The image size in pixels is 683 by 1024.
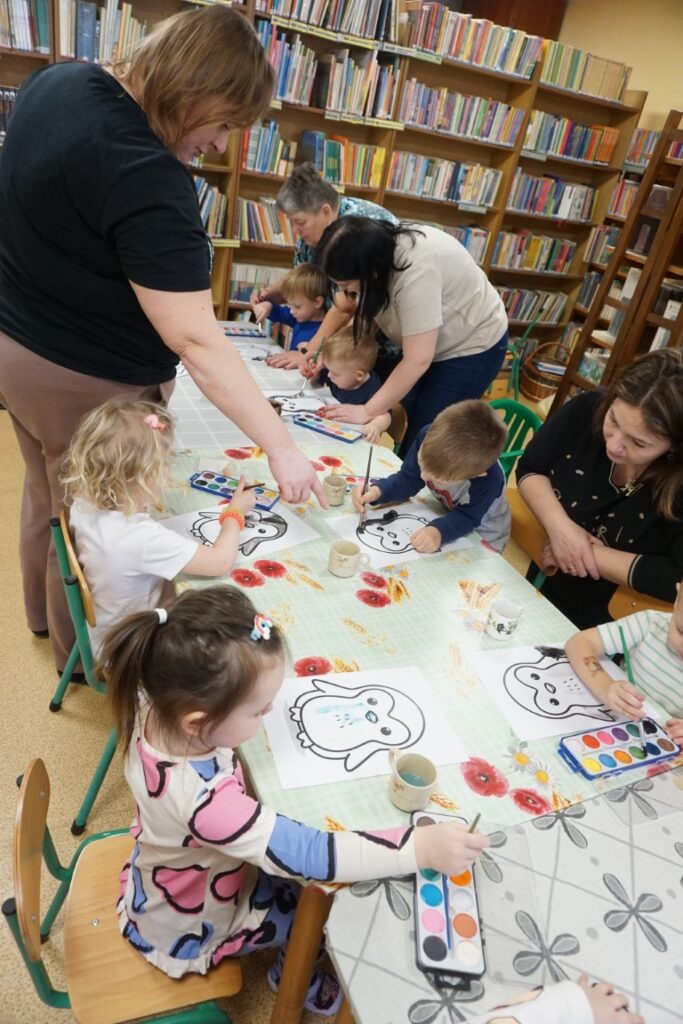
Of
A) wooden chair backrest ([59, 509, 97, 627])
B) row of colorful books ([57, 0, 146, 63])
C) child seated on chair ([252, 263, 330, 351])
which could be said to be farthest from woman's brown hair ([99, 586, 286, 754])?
row of colorful books ([57, 0, 146, 63])

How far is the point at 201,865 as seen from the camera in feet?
3.18

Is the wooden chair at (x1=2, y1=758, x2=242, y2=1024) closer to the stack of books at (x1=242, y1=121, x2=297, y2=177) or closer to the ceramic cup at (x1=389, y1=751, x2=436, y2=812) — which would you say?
the ceramic cup at (x1=389, y1=751, x2=436, y2=812)

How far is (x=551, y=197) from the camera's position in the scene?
16.2 ft

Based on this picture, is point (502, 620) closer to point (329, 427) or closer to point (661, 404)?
point (661, 404)

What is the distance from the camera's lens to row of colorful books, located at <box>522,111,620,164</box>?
4602 mm

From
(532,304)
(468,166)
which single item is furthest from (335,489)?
(532,304)

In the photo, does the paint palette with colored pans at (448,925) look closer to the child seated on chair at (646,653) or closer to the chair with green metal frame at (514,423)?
the child seated on chair at (646,653)

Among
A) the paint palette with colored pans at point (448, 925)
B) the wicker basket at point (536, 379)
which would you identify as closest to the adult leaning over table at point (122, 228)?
the paint palette with colored pans at point (448, 925)

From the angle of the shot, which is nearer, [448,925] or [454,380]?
[448,925]

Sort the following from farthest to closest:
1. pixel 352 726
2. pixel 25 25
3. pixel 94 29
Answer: pixel 94 29 < pixel 25 25 < pixel 352 726

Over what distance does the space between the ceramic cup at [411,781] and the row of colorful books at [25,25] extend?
12.1 feet

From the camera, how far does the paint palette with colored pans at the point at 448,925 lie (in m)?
0.76

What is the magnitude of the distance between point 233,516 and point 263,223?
314cm

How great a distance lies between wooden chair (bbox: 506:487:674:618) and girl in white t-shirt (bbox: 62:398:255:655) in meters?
0.94
